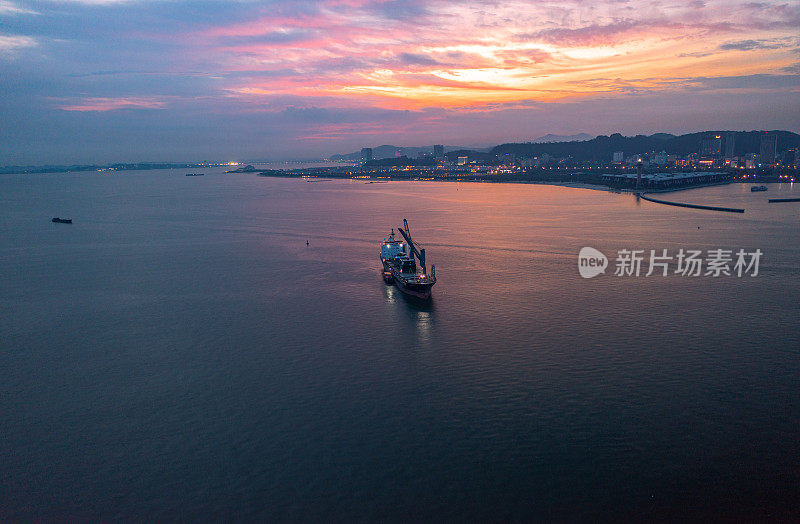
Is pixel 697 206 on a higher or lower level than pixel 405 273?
higher

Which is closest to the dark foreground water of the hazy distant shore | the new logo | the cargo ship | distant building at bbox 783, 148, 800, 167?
the cargo ship

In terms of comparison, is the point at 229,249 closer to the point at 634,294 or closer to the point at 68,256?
the point at 68,256

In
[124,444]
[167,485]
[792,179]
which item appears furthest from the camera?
[792,179]

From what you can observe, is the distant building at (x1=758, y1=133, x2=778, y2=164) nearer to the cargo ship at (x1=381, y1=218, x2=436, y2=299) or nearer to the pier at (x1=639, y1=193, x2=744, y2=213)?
the pier at (x1=639, y1=193, x2=744, y2=213)

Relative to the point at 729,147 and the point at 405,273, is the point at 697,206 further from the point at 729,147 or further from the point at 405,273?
the point at 729,147

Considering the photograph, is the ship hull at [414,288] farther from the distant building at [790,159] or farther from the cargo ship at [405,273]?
the distant building at [790,159]

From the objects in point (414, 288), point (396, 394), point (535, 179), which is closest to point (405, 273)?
point (414, 288)

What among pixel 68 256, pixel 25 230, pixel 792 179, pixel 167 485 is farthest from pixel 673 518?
pixel 792 179

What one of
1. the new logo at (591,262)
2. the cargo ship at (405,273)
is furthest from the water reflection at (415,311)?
the new logo at (591,262)
